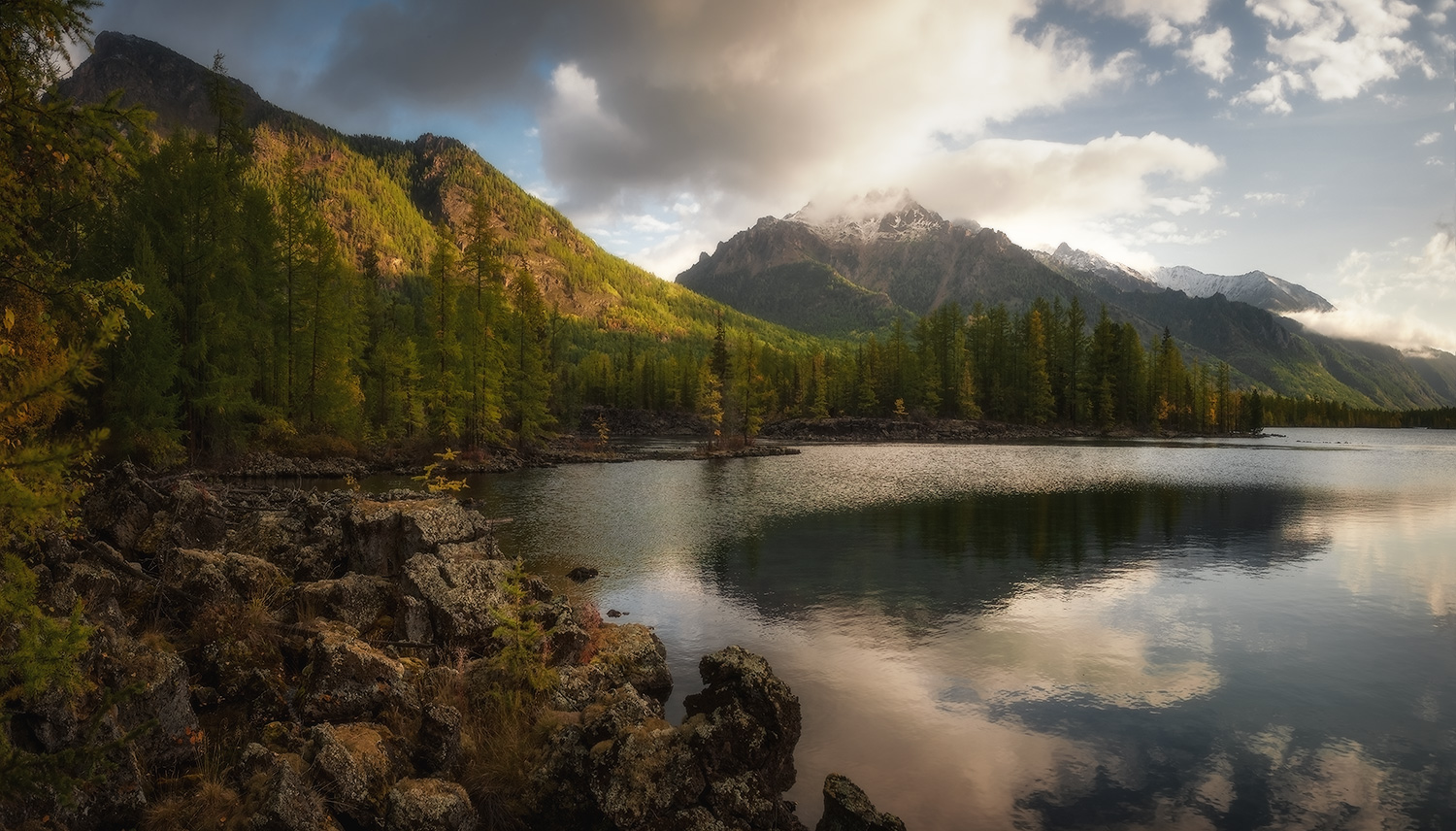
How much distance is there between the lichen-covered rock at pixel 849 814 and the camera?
9.10m

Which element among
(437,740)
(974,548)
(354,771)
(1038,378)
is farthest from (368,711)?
(1038,378)

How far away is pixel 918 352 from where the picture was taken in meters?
139

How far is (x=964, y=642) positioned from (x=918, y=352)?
126 metres

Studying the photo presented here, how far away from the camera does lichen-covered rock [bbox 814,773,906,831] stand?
9102 millimetres

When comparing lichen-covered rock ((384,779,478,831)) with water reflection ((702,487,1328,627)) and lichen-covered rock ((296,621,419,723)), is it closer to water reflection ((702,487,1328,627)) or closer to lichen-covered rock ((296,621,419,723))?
lichen-covered rock ((296,621,419,723))

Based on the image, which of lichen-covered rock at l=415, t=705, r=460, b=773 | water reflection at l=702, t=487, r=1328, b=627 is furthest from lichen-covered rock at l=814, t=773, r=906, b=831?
water reflection at l=702, t=487, r=1328, b=627

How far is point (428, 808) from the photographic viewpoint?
8367 mm

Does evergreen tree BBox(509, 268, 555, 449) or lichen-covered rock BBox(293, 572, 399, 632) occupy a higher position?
evergreen tree BBox(509, 268, 555, 449)

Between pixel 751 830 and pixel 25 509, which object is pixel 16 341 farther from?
pixel 751 830

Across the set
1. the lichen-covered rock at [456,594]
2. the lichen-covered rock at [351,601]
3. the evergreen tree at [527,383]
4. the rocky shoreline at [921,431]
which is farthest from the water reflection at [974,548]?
the rocky shoreline at [921,431]

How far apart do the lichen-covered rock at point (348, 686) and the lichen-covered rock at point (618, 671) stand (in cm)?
258

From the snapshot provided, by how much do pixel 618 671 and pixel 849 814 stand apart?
6.40 meters

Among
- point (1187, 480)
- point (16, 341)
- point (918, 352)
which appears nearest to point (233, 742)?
point (16, 341)

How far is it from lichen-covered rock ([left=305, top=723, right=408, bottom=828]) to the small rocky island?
24 millimetres
